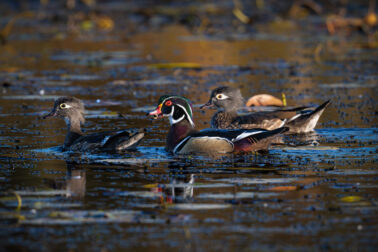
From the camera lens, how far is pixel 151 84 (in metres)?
18.8

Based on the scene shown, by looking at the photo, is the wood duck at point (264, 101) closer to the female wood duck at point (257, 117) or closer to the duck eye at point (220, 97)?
the female wood duck at point (257, 117)

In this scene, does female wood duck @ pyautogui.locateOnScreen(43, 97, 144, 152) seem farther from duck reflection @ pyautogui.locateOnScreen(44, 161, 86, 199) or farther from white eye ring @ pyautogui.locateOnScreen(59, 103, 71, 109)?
duck reflection @ pyautogui.locateOnScreen(44, 161, 86, 199)

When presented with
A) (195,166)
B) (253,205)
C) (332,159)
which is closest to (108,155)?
(195,166)

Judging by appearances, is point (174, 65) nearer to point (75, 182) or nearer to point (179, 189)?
point (75, 182)

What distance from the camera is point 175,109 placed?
41.2 feet

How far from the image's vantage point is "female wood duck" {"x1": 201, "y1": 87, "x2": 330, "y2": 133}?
45.1ft

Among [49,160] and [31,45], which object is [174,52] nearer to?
[31,45]

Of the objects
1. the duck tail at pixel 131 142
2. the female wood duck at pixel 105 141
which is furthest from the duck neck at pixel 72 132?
the duck tail at pixel 131 142

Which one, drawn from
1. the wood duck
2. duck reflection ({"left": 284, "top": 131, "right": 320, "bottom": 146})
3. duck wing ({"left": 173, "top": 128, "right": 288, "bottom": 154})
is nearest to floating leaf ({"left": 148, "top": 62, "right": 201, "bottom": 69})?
the wood duck

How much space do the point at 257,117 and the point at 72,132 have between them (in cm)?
314

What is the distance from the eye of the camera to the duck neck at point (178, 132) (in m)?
12.1

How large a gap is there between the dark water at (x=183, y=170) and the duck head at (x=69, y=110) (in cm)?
42

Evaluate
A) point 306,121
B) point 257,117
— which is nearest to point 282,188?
point 306,121

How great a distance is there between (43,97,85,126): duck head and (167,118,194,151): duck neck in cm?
172
